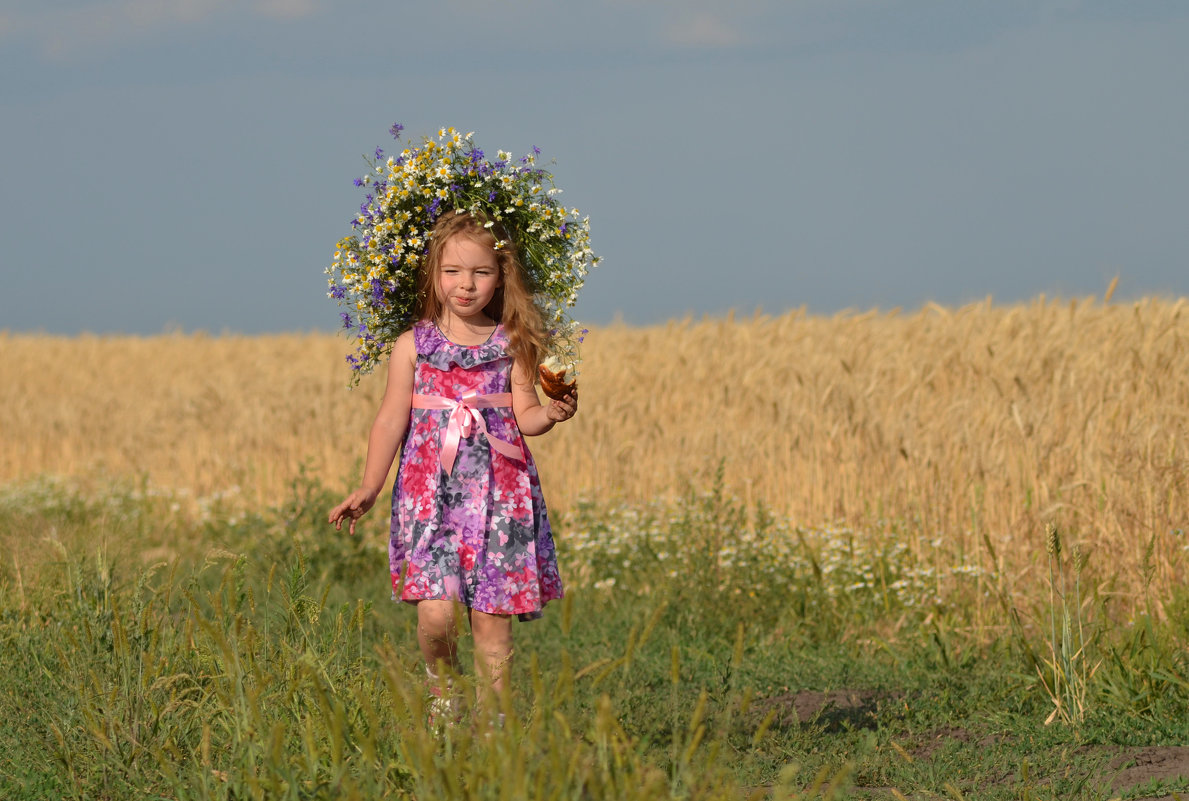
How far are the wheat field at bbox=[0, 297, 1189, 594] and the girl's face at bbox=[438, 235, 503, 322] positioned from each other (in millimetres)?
3082

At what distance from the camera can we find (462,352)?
4570 mm

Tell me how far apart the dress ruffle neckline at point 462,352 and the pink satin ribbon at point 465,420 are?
0.42 ft

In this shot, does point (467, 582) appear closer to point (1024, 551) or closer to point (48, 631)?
point (48, 631)

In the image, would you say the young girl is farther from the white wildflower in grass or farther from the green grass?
the white wildflower in grass

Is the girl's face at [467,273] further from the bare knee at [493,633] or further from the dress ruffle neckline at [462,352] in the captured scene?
the bare knee at [493,633]

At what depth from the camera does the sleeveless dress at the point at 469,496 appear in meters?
4.35

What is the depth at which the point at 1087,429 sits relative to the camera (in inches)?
316

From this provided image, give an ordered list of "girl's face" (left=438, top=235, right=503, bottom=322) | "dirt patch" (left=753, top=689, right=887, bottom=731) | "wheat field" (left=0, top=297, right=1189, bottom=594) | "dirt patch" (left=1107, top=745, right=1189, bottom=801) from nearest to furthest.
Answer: "dirt patch" (left=1107, top=745, right=1189, bottom=801) → "girl's face" (left=438, top=235, right=503, bottom=322) → "dirt patch" (left=753, top=689, right=887, bottom=731) → "wheat field" (left=0, top=297, right=1189, bottom=594)

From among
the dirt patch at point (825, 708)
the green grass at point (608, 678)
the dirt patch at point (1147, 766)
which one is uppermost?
the green grass at point (608, 678)

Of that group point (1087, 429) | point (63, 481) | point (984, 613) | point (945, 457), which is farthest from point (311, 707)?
point (63, 481)

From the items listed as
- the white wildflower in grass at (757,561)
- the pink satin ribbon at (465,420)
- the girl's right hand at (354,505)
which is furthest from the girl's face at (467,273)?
the white wildflower in grass at (757,561)

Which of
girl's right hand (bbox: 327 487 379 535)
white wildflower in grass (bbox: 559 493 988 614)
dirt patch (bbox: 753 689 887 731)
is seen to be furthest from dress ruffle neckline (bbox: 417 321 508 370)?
white wildflower in grass (bbox: 559 493 988 614)

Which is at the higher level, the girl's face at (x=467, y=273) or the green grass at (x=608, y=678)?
the girl's face at (x=467, y=273)

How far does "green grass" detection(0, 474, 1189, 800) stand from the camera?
2764 millimetres
